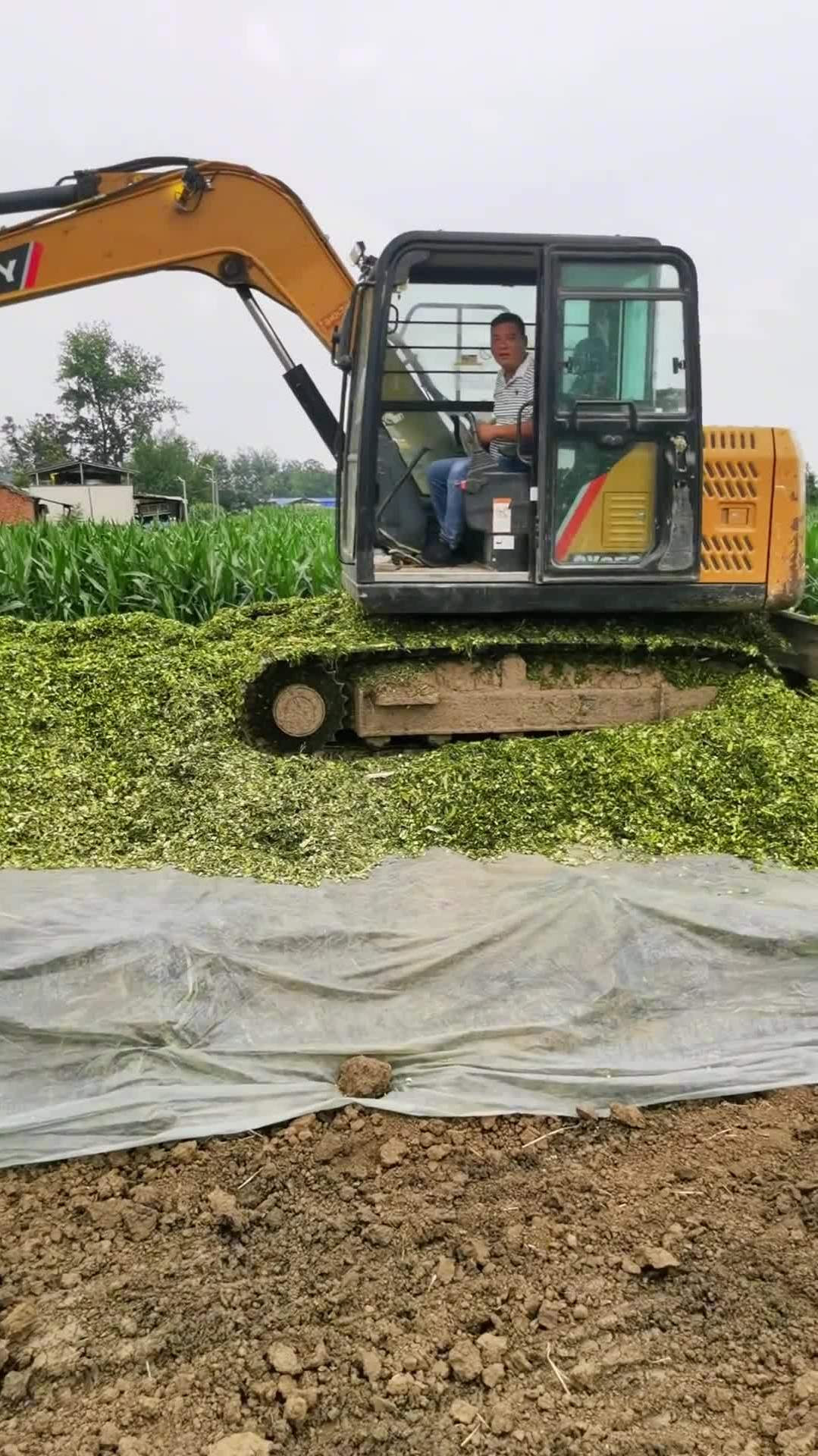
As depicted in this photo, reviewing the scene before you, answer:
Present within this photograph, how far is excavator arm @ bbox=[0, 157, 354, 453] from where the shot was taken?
5.83 metres

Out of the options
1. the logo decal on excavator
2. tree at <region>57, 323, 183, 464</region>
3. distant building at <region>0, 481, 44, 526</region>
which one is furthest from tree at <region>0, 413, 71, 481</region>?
the logo decal on excavator

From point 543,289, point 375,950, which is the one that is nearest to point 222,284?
point 543,289

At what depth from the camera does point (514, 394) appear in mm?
5246

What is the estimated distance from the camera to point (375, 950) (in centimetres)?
354

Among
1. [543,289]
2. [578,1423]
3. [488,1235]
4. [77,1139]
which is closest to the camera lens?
[578,1423]

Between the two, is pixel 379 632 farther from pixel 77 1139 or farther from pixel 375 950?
pixel 77 1139

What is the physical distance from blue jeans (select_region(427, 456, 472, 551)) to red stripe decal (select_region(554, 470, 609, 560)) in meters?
0.58

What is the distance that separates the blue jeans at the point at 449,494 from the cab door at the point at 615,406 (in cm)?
51

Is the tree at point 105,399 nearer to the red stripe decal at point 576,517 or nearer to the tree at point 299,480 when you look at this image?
the tree at point 299,480

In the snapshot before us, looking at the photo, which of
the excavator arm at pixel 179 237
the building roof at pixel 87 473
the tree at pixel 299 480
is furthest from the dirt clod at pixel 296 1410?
the tree at pixel 299 480

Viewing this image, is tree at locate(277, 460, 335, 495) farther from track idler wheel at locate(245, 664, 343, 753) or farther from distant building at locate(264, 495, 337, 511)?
track idler wheel at locate(245, 664, 343, 753)

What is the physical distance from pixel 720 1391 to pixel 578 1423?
0.99 feet

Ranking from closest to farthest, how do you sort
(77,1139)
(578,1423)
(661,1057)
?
(578,1423)
(77,1139)
(661,1057)

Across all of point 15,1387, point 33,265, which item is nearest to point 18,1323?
point 15,1387
